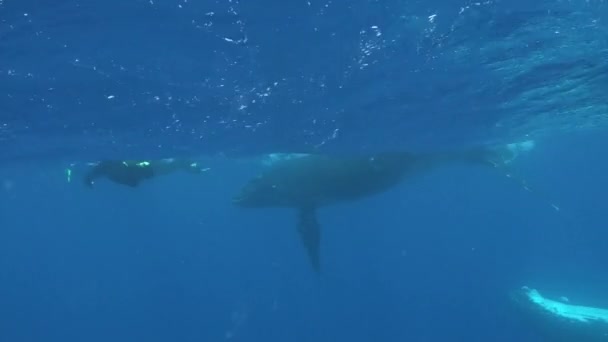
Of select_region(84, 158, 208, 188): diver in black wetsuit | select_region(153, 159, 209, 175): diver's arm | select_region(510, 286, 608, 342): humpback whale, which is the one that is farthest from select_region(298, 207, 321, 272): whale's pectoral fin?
select_region(510, 286, 608, 342): humpback whale

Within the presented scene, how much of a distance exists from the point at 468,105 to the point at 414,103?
9.85 ft

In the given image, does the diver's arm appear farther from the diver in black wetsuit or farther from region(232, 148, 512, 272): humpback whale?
region(232, 148, 512, 272): humpback whale

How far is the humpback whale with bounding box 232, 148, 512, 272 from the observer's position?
2347 centimetres

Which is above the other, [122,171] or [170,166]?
[122,171]

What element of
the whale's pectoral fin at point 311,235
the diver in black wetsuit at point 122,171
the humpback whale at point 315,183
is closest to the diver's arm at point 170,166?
the diver in black wetsuit at point 122,171

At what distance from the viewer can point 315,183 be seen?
23.9 metres

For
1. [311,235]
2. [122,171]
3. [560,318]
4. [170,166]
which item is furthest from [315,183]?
[560,318]

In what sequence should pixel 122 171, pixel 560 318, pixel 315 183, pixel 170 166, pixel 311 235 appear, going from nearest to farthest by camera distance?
1. pixel 122 171
2. pixel 170 166
3. pixel 311 235
4. pixel 315 183
5. pixel 560 318

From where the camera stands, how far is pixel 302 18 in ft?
40.4

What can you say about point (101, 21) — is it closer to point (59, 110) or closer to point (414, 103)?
point (59, 110)

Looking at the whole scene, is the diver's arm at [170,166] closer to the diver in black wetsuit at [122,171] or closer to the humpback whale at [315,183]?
the diver in black wetsuit at [122,171]

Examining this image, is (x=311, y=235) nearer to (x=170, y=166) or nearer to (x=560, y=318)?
(x=170, y=166)

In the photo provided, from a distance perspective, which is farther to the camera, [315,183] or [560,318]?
[560,318]

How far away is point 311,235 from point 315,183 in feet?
7.17
